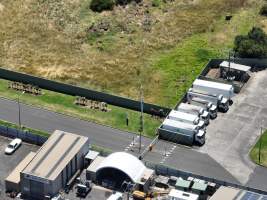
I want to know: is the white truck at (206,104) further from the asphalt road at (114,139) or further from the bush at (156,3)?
the bush at (156,3)

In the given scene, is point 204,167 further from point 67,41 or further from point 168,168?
point 67,41

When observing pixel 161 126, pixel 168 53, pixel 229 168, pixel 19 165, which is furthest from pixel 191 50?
pixel 19 165

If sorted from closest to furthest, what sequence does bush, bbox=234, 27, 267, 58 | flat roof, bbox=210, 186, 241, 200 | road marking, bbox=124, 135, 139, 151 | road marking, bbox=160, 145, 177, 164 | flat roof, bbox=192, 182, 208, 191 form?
1. flat roof, bbox=210, 186, 241, 200
2. flat roof, bbox=192, 182, 208, 191
3. road marking, bbox=160, 145, 177, 164
4. road marking, bbox=124, 135, 139, 151
5. bush, bbox=234, 27, 267, 58

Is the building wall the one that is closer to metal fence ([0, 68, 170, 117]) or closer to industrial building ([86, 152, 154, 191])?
industrial building ([86, 152, 154, 191])

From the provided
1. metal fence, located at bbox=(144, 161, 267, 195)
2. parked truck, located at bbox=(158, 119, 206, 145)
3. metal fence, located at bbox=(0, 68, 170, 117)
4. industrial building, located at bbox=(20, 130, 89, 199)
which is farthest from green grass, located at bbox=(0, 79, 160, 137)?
industrial building, located at bbox=(20, 130, 89, 199)

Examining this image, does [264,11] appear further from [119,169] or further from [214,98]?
[119,169]

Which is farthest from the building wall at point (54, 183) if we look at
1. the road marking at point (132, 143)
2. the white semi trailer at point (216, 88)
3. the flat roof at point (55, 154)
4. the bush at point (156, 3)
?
the bush at point (156, 3)

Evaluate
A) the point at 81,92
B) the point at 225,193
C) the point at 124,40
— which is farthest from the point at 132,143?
the point at 124,40

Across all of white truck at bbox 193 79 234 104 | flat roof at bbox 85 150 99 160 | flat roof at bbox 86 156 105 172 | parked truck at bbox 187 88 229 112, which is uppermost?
white truck at bbox 193 79 234 104
